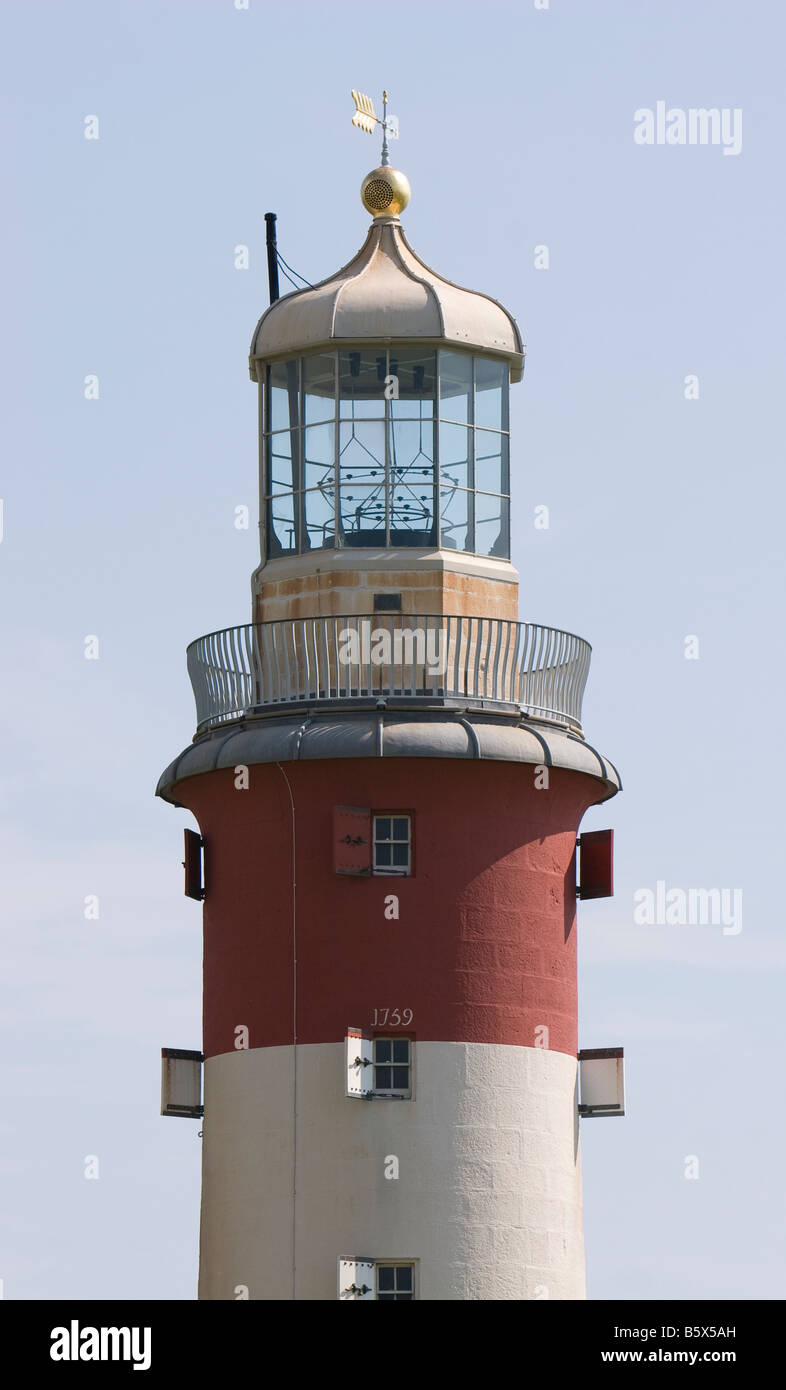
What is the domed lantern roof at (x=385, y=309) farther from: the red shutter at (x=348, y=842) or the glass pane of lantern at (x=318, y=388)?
the red shutter at (x=348, y=842)

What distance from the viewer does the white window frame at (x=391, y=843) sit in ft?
159

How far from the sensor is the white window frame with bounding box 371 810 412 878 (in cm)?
4859

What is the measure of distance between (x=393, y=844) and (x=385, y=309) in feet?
21.2

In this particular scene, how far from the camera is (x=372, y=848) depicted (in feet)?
159

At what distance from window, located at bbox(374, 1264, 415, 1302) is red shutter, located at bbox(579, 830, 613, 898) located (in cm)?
542

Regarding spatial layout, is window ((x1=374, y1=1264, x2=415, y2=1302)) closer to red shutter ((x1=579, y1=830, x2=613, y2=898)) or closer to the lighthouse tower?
the lighthouse tower

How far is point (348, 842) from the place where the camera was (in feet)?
159

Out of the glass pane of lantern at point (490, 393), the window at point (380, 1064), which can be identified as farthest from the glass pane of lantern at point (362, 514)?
the window at point (380, 1064)

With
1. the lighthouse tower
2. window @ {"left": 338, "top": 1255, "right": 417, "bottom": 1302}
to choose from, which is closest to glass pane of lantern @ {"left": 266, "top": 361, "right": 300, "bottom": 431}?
the lighthouse tower

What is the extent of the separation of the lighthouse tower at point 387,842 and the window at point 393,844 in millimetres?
26

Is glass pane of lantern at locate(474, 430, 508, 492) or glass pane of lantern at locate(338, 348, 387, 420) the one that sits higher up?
glass pane of lantern at locate(338, 348, 387, 420)

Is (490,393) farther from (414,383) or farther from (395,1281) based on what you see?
(395,1281)

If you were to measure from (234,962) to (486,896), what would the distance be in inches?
120
